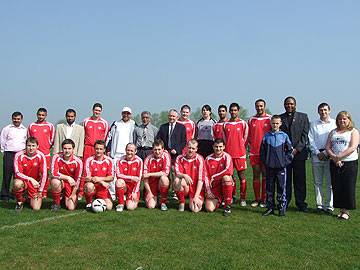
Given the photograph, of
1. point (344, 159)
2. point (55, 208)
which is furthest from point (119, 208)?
point (344, 159)

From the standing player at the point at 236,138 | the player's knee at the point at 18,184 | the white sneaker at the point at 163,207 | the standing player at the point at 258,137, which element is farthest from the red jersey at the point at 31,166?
the standing player at the point at 258,137

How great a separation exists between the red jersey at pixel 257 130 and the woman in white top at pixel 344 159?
4.79ft

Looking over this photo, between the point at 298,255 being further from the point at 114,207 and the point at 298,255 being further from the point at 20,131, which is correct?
the point at 20,131

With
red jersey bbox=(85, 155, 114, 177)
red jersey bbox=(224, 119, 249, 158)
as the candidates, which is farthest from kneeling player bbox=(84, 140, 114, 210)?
red jersey bbox=(224, 119, 249, 158)

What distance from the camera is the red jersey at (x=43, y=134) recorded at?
9.64m

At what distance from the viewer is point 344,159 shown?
777 centimetres

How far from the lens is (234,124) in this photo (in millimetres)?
9023

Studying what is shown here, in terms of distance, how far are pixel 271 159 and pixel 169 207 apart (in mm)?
2348

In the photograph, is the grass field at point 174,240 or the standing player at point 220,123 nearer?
the grass field at point 174,240

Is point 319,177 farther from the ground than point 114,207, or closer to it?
farther from the ground

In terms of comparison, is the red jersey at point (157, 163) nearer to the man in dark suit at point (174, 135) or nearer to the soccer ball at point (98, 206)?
the man in dark suit at point (174, 135)

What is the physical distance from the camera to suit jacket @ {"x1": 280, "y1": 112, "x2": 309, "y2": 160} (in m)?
8.37

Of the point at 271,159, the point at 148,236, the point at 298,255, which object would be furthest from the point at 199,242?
the point at 271,159

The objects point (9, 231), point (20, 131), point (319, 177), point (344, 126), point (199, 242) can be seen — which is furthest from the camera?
point (20, 131)
